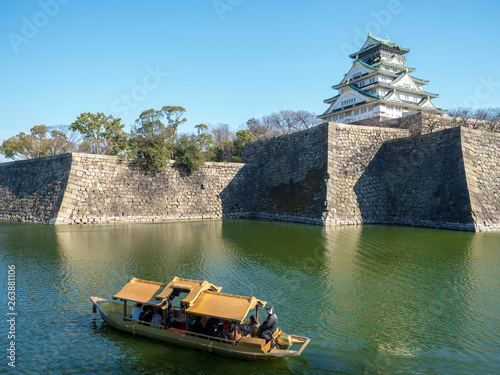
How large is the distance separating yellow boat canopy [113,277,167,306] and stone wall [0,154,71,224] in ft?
52.4

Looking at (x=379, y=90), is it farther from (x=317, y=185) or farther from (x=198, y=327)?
(x=198, y=327)

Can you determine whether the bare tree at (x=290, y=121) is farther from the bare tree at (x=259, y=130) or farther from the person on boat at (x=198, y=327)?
the person on boat at (x=198, y=327)

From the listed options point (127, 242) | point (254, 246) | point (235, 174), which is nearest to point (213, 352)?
point (254, 246)

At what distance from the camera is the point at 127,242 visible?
14766 millimetres

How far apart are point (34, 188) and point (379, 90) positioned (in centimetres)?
3130

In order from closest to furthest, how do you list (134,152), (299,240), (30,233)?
(299,240) < (30,233) < (134,152)

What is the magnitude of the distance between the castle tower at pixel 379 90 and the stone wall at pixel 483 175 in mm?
12815

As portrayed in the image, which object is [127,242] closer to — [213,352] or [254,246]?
[254,246]

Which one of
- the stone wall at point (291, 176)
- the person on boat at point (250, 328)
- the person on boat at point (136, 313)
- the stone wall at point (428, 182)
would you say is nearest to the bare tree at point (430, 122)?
the stone wall at point (428, 182)

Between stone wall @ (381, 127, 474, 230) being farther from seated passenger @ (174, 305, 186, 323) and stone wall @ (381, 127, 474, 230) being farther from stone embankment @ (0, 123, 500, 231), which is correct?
seated passenger @ (174, 305, 186, 323)

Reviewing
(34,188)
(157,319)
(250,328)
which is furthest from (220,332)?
(34,188)

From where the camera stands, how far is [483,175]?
741 inches

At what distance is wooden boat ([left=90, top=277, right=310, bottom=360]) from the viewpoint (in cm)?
568

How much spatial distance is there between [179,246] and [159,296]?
7700mm
